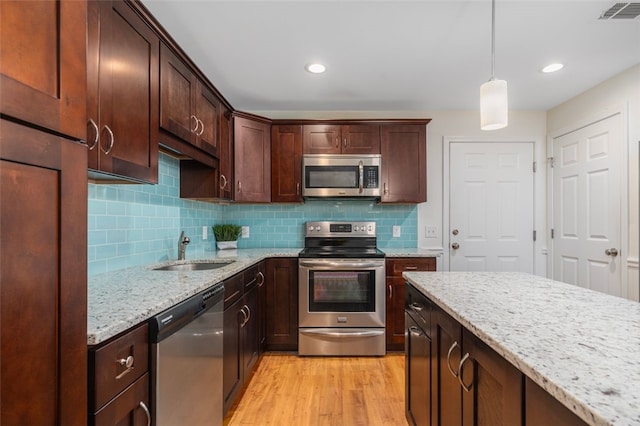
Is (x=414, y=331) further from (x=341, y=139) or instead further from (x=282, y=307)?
(x=341, y=139)

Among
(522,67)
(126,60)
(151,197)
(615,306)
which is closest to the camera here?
(615,306)

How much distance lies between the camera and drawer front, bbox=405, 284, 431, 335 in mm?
1466

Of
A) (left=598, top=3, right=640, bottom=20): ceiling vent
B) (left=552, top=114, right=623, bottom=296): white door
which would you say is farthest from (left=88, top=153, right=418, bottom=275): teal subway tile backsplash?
(left=598, top=3, right=640, bottom=20): ceiling vent

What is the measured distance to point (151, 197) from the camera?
85.1 inches

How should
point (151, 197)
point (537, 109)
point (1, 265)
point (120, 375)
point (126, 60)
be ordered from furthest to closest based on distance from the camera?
point (537, 109) → point (151, 197) → point (126, 60) → point (120, 375) → point (1, 265)

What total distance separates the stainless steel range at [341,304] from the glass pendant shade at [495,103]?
1.56 m

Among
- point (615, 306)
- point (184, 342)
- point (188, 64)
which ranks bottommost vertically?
point (184, 342)

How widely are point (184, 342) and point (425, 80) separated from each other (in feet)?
8.64

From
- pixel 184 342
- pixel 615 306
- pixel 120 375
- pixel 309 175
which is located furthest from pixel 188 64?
pixel 615 306

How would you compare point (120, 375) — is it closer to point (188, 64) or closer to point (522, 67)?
point (188, 64)

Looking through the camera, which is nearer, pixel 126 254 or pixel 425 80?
pixel 126 254

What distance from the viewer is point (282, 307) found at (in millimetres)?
2875

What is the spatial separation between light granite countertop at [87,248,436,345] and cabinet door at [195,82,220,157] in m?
0.93

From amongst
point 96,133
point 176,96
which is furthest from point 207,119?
point 96,133
